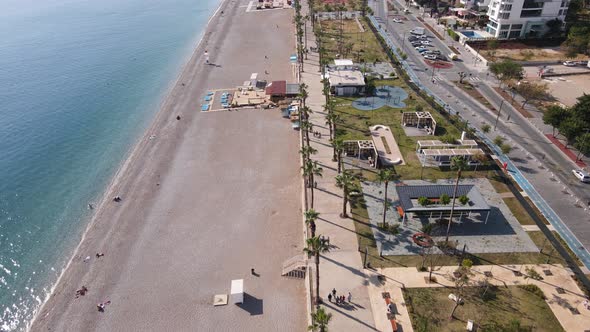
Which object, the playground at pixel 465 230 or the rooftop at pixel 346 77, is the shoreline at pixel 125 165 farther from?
the playground at pixel 465 230

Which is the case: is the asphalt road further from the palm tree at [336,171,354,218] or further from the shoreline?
the shoreline

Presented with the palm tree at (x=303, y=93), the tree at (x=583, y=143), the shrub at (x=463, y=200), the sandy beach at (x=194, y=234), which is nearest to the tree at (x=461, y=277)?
the shrub at (x=463, y=200)

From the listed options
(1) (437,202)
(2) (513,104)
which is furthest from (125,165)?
(2) (513,104)

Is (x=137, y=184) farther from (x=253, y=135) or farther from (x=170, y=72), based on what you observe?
(x=170, y=72)

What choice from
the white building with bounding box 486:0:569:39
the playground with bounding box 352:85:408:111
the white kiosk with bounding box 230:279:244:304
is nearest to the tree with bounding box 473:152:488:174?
the playground with bounding box 352:85:408:111

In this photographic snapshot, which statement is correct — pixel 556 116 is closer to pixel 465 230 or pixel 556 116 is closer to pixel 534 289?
pixel 465 230

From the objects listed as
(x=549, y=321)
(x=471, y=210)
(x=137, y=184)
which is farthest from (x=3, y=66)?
(x=549, y=321)
